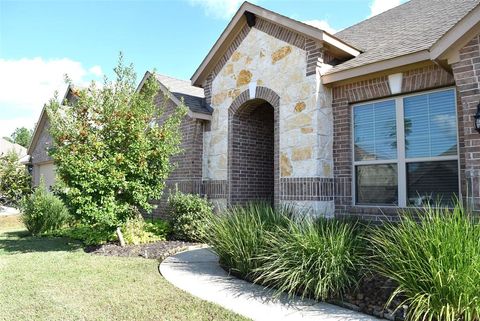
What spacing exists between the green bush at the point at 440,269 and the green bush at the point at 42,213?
10.3 m

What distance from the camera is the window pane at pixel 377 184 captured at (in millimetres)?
7129

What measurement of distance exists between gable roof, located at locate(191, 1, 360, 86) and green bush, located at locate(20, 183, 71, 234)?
595 centimetres

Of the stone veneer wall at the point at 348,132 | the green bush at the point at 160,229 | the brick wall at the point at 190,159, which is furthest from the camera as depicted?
the brick wall at the point at 190,159

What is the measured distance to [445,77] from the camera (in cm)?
635

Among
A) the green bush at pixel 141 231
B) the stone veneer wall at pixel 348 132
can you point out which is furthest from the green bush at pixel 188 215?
the stone veneer wall at pixel 348 132

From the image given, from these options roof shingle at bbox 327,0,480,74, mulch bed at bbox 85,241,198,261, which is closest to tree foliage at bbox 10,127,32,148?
mulch bed at bbox 85,241,198,261

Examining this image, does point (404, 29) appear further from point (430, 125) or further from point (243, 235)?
point (243, 235)

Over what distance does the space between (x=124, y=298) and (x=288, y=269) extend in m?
2.22

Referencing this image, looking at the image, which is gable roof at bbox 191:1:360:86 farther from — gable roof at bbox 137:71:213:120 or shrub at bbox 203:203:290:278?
shrub at bbox 203:203:290:278

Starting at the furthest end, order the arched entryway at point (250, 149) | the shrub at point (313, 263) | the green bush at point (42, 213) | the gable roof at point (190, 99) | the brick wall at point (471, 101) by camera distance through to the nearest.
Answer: the green bush at point (42, 213) < the gable roof at point (190, 99) < the arched entryway at point (250, 149) < the brick wall at point (471, 101) < the shrub at point (313, 263)

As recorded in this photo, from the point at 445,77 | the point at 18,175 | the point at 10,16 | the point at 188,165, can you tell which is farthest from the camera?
the point at 18,175

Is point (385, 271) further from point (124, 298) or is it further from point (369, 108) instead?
point (369, 108)

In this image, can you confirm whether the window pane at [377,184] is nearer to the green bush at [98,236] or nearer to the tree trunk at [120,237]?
the tree trunk at [120,237]

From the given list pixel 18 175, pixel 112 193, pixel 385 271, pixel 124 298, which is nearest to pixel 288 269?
pixel 385 271
